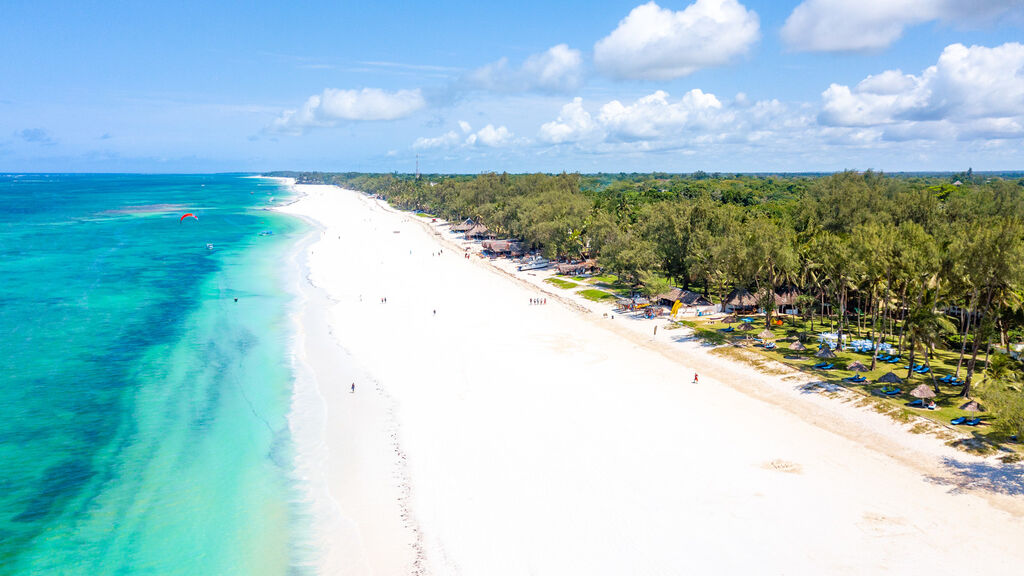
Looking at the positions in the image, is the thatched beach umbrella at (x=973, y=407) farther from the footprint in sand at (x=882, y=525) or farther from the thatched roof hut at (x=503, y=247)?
the thatched roof hut at (x=503, y=247)

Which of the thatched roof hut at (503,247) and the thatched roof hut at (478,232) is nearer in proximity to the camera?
the thatched roof hut at (503,247)

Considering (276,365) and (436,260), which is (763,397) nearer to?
(276,365)

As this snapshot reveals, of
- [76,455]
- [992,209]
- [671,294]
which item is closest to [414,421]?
[76,455]

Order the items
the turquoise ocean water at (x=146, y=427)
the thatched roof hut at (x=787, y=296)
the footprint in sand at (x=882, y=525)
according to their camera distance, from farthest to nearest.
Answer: the thatched roof hut at (x=787, y=296) < the turquoise ocean water at (x=146, y=427) < the footprint in sand at (x=882, y=525)

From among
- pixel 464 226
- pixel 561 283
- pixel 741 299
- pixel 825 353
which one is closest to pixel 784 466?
pixel 825 353

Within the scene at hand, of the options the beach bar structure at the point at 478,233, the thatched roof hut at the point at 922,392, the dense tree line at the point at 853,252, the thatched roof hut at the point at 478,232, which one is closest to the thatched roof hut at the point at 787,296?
the dense tree line at the point at 853,252
